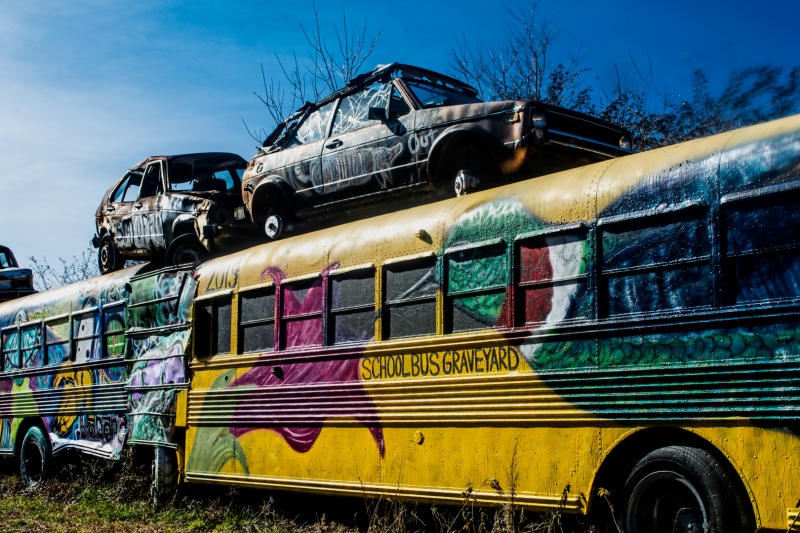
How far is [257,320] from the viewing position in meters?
9.49

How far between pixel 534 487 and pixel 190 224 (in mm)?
7222

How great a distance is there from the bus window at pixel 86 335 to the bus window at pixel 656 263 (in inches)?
324

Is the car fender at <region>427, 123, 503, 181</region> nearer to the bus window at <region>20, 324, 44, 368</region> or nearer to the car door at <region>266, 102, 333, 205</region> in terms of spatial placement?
the car door at <region>266, 102, 333, 205</region>

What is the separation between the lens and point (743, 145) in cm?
557

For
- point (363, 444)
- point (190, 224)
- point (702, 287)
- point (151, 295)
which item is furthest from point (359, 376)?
point (190, 224)

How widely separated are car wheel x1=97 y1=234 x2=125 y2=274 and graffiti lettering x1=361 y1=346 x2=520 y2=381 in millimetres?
7053

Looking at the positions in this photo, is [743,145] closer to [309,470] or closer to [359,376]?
[359,376]

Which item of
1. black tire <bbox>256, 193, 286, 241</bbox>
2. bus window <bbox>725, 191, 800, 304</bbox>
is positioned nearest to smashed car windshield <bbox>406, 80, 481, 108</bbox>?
black tire <bbox>256, 193, 286, 241</bbox>

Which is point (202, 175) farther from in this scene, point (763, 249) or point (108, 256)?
point (763, 249)

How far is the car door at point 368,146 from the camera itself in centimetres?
945

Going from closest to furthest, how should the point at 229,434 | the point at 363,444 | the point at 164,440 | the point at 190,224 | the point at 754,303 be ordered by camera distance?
the point at 754,303, the point at 363,444, the point at 229,434, the point at 164,440, the point at 190,224

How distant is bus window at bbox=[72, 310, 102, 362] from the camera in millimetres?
12586

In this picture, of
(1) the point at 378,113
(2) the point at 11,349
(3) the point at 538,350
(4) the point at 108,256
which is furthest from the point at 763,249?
(2) the point at 11,349

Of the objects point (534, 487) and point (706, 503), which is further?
point (534, 487)
